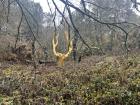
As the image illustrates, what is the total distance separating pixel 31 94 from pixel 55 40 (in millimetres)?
11701

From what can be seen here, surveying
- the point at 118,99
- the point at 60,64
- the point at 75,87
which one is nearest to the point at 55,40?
the point at 118,99

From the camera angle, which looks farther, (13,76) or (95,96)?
(13,76)

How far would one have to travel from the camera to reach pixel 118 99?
13008mm

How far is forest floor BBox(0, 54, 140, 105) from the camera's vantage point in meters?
13.3

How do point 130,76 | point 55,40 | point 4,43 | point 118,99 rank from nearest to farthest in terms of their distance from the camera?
point 55,40 → point 118,99 → point 130,76 → point 4,43

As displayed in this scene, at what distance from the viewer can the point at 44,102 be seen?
1348 centimetres

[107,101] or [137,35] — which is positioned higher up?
[137,35]

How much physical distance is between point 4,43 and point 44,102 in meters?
16.1

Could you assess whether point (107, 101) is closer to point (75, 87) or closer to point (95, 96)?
point (95, 96)

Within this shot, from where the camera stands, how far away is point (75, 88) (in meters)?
15.2

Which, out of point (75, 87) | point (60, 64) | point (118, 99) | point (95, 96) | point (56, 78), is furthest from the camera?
point (60, 64)

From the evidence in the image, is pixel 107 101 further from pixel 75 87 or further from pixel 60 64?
pixel 60 64

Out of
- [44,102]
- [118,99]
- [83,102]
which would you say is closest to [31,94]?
[44,102]

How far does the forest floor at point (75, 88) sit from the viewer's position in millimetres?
13273
